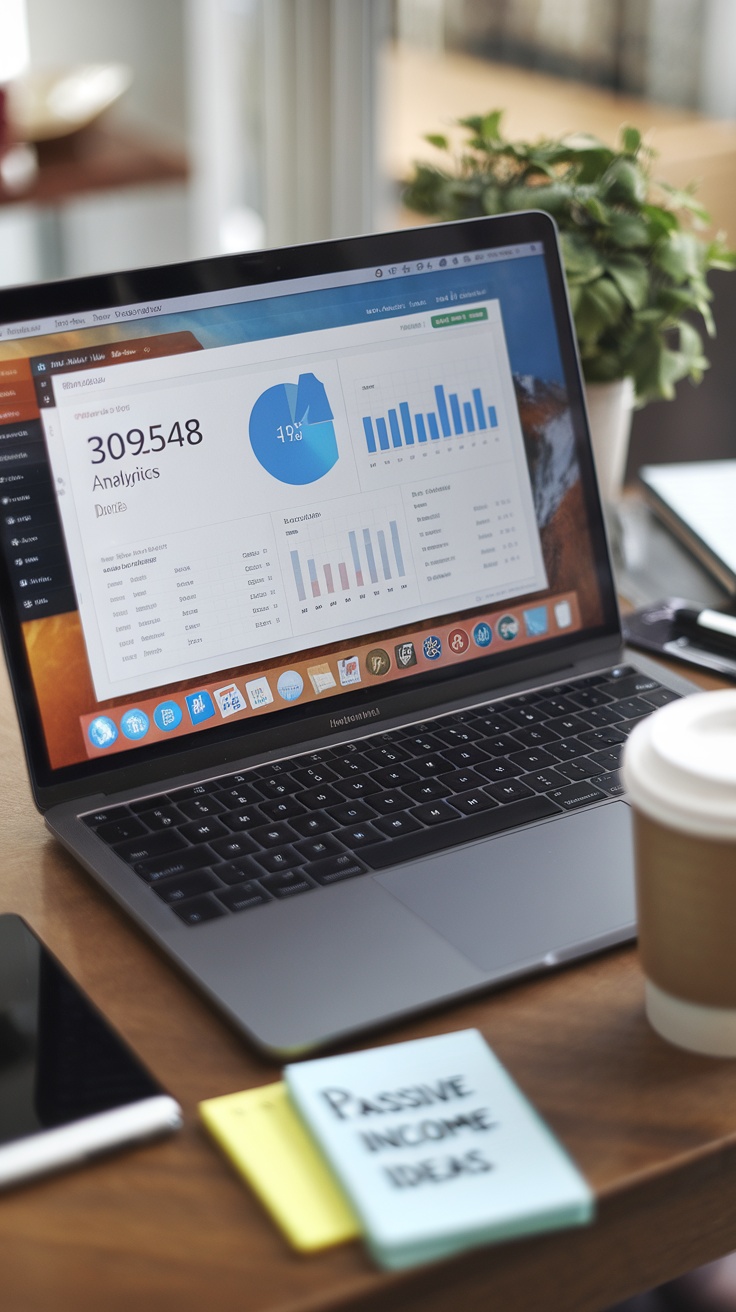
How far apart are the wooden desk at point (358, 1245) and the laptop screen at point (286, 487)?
0.57 feet

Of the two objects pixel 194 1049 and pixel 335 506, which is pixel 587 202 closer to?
pixel 335 506

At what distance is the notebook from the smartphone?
66 cm

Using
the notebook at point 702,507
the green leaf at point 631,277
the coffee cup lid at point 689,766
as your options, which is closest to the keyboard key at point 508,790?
the coffee cup lid at point 689,766

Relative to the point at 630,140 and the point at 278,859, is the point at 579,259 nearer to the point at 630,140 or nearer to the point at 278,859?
the point at 630,140

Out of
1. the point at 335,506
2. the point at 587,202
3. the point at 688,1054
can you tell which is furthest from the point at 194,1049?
the point at 587,202

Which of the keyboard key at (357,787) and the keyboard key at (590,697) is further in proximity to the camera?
the keyboard key at (590,697)

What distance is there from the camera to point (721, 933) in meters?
0.51

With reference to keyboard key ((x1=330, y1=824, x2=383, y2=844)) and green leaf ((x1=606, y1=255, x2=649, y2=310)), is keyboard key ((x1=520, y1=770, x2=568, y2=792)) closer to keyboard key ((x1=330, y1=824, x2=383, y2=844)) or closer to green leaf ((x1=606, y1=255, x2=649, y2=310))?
keyboard key ((x1=330, y1=824, x2=383, y2=844))

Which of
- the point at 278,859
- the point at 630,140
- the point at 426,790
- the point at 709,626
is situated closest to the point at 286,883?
the point at 278,859

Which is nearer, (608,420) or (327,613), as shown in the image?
(327,613)

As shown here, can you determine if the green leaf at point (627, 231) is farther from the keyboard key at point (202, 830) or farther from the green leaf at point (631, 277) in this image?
the keyboard key at point (202, 830)

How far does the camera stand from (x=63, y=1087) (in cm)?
53

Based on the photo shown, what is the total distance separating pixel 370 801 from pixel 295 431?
23cm

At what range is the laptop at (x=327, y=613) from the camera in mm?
648
